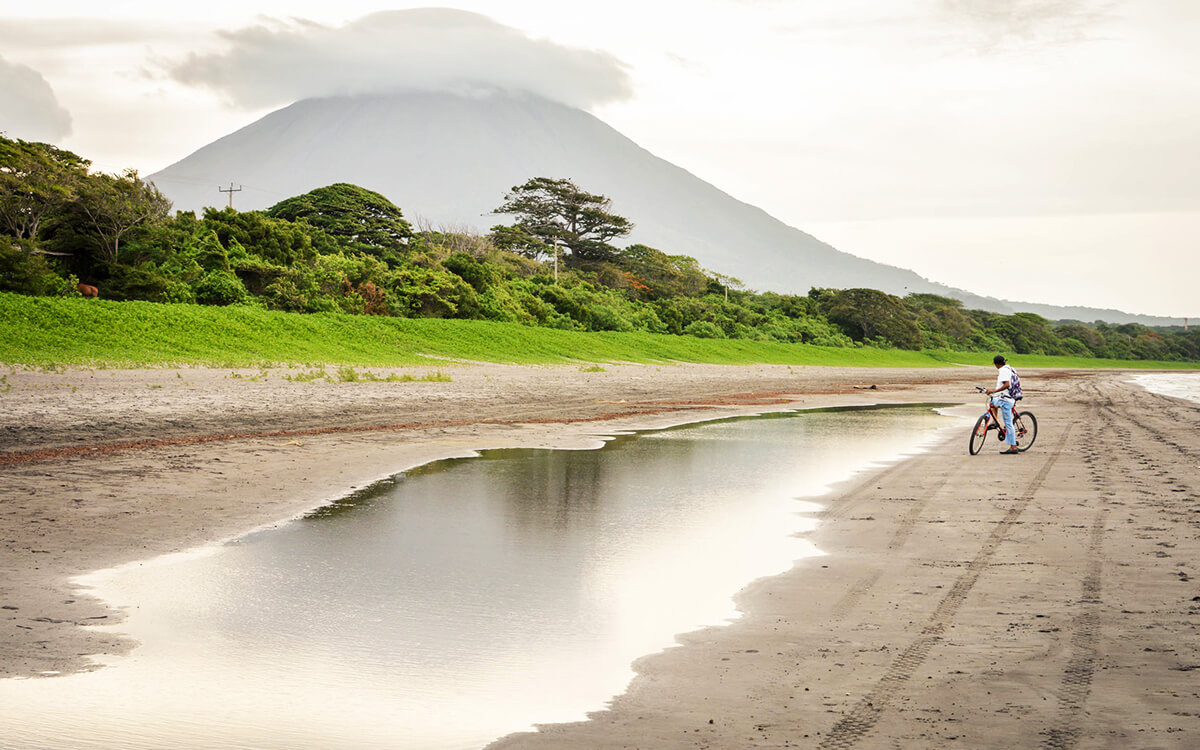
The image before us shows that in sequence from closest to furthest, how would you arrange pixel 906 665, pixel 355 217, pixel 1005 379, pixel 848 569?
1. pixel 906 665
2. pixel 848 569
3. pixel 1005 379
4. pixel 355 217

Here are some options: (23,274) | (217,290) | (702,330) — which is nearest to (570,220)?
(702,330)

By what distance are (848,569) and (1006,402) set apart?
11.0 metres

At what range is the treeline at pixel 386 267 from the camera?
39219 mm

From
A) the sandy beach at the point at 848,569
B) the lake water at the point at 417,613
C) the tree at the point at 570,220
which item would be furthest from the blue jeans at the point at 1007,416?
the tree at the point at 570,220

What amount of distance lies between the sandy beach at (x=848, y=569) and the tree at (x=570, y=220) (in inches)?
2816

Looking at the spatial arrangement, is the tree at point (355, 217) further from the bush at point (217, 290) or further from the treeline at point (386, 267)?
the bush at point (217, 290)

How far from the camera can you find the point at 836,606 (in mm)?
7129

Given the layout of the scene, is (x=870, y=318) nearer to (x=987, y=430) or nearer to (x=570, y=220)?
(x=570, y=220)

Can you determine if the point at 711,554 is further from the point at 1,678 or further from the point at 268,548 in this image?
the point at 1,678

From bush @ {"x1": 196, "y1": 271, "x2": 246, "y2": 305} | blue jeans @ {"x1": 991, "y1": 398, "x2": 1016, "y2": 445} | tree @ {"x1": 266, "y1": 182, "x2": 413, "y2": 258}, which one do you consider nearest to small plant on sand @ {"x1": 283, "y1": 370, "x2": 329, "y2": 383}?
bush @ {"x1": 196, "y1": 271, "x2": 246, "y2": 305}

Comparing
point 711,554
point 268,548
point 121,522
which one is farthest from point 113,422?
point 711,554

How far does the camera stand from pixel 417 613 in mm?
6859

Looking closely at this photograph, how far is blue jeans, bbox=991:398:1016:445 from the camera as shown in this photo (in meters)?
17.5

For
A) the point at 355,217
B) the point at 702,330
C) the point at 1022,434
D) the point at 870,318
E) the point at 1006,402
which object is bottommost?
the point at 1022,434
